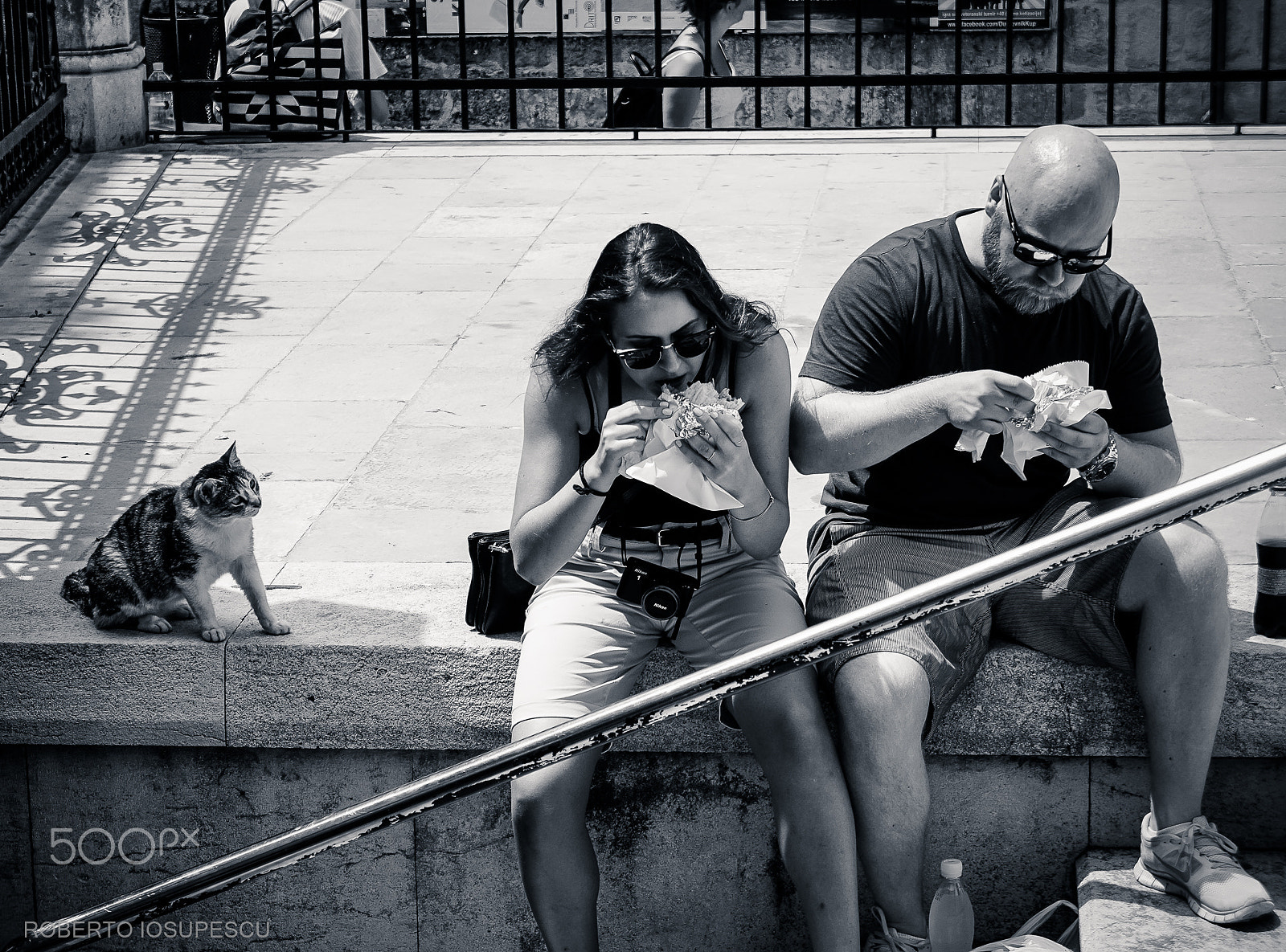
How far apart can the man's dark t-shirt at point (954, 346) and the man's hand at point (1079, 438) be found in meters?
0.28

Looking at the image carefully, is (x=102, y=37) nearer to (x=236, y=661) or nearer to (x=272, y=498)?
(x=272, y=498)

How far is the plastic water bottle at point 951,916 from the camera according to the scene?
10.9ft

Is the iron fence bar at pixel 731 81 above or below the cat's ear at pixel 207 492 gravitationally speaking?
above

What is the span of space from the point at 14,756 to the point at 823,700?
204 cm

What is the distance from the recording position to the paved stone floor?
475 centimetres

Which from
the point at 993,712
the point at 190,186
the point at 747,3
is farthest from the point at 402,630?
the point at 747,3

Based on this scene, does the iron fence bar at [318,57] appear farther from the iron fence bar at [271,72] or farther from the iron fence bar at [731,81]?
the iron fence bar at [271,72]

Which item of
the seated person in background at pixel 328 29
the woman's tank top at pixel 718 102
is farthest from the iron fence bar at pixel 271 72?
the woman's tank top at pixel 718 102

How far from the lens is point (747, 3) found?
15.2 m

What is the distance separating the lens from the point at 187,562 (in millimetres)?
3607

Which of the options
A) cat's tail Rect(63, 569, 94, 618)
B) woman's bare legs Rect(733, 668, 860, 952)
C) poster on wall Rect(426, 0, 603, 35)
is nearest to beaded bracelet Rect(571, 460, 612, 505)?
woman's bare legs Rect(733, 668, 860, 952)

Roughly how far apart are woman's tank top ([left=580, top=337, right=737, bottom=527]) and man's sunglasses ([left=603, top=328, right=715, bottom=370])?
0.16m

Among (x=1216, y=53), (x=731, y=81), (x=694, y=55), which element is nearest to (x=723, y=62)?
(x=694, y=55)

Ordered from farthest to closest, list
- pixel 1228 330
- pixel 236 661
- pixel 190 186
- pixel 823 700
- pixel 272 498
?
pixel 190 186
pixel 1228 330
pixel 272 498
pixel 236 661
pixel 823 700
